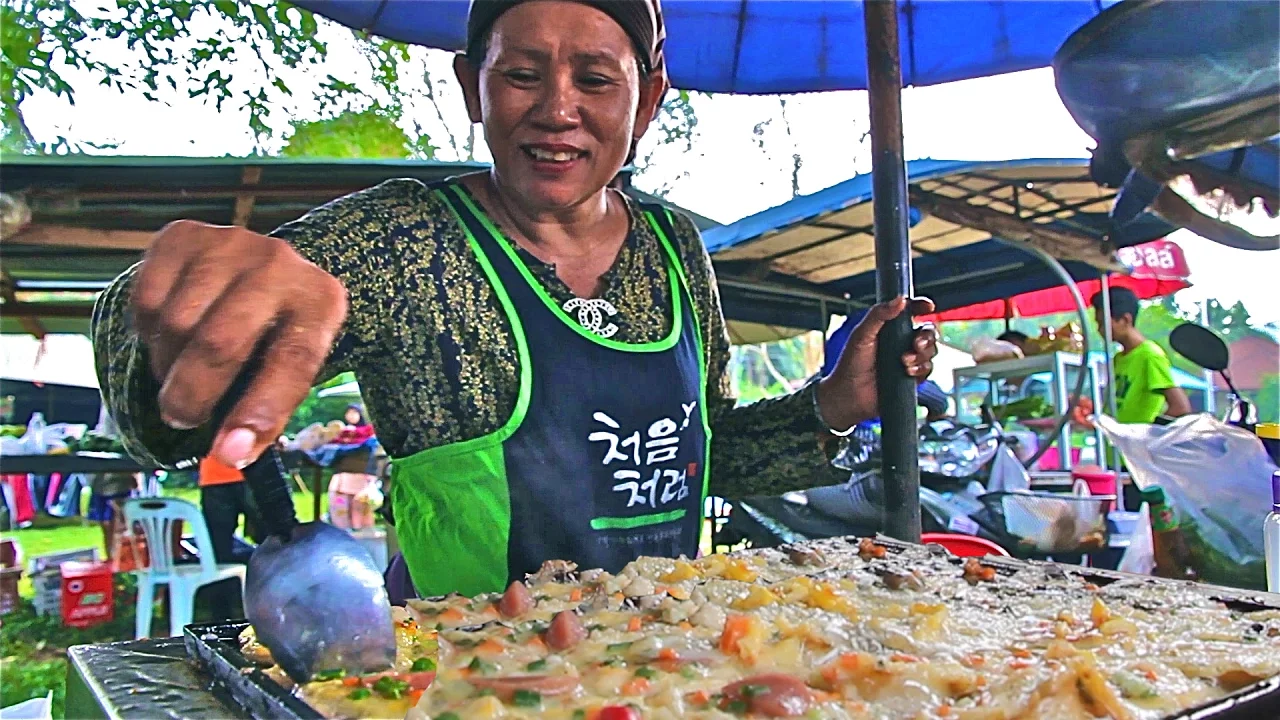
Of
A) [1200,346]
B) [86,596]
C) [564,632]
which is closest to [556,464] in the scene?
[564,632]

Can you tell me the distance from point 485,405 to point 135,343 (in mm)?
658

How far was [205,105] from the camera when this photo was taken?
3.76 meters

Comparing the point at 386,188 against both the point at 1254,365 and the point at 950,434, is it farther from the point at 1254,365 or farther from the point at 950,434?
the point at 1254,365

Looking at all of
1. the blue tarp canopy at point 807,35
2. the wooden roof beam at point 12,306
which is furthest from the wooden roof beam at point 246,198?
the blue tarp canopy at point 807,35

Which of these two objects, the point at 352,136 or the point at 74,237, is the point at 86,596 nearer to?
the point at 74,237

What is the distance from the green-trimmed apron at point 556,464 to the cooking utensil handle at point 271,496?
0.62 metres

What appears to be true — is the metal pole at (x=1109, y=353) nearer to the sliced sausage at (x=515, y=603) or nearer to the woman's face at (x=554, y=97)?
the woman's face at (x=554, y=97)

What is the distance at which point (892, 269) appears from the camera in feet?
5.93

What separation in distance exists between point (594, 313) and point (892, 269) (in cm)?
64

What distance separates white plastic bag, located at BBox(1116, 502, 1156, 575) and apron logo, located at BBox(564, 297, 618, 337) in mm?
3152

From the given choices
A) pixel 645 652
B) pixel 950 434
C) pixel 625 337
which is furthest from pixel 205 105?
pixel 950 434

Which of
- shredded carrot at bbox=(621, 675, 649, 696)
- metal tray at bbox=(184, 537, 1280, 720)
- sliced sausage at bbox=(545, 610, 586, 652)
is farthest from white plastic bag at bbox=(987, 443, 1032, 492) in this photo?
shredded carrot at bbox=(621, 675, 649, 696)

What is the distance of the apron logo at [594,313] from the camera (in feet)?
5.68

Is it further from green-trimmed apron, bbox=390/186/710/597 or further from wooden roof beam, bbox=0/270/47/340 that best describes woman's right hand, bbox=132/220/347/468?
wooden roof beam, bbox=0/270/47/340
